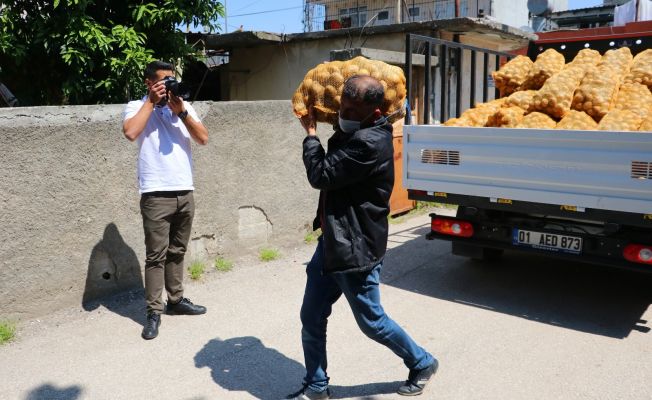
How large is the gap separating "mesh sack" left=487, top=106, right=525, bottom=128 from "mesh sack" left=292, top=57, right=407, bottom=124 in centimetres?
225

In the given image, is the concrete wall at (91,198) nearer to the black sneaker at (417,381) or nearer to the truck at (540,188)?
the truck at (540,188)

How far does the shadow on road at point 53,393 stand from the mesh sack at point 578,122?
4.10m

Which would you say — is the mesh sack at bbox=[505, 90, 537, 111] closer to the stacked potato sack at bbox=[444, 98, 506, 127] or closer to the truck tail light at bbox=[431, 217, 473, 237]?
the stacked potato sack at bbox=[444, 98, 506, 127]

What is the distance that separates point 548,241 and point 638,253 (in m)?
0.66

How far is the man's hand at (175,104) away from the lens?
4.11 m

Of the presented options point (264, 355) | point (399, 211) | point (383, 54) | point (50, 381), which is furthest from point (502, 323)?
point (383, 54)

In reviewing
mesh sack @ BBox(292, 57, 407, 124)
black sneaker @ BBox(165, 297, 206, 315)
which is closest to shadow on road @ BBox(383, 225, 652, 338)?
black sneaker @ BBox(165, 297, 206, 315)

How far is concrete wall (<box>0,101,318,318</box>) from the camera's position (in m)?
4.17

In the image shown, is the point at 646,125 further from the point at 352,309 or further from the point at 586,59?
the point at 352,309

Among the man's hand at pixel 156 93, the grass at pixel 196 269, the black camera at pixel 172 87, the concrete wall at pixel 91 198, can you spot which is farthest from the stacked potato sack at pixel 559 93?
the grass at pixel 196 269

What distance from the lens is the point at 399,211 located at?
8.36 metres

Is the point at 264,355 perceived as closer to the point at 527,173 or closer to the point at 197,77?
the point at 527,173

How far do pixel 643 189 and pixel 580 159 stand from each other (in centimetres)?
46

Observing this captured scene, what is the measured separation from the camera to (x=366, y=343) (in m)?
4.11
